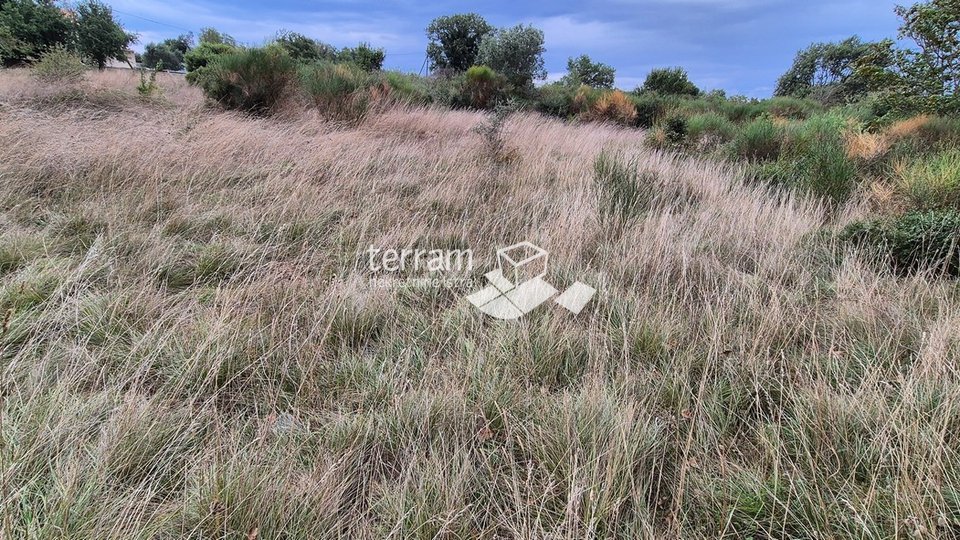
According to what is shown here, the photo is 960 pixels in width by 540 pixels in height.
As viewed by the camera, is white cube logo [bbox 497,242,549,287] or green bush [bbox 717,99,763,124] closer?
white cube logo [bbox 497,242,549,287]

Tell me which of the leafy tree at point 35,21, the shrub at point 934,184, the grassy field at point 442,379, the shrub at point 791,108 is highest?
the leafy tree at point 35,21

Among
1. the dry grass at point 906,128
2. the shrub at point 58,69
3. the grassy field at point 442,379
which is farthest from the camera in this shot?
the shrub at point 58,69

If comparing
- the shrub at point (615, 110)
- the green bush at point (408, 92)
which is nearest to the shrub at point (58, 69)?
the green bush at point (408, 92)

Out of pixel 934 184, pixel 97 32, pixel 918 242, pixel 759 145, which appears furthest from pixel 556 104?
pixel 97 32

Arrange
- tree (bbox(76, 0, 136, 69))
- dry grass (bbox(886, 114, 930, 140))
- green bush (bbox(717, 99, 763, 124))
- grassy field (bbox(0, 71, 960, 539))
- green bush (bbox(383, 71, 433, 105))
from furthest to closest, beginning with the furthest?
tree (bbox(76, 0, 136, 69)), green bush (bbox(717, 99, 763, 124)), green bush (bbox(383, 71, 433, 105)), dry grass (bbox(886, 114, 930, 140)), grassy field (bbox(0, 71, 960, 539))

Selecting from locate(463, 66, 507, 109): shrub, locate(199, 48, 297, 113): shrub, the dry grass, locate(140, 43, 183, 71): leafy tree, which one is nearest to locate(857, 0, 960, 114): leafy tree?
the dry grass

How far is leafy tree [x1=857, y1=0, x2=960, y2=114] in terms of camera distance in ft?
20.3

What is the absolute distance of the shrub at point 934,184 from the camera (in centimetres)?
351

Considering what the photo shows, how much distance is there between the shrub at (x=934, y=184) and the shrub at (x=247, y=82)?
8859 mm

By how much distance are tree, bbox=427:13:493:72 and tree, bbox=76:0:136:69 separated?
17615 mm

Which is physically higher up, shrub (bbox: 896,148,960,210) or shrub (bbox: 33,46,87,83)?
shrub (bbox: 33,46,87,83)

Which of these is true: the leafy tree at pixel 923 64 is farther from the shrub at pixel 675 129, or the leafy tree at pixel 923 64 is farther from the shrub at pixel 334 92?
the shrub at pixel 334 92

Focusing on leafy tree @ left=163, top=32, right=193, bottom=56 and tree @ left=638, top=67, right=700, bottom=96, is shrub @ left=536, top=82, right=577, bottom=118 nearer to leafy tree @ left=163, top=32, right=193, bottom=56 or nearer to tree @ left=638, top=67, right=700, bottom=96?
tree @ left=638, top=67, right=700, bottom=96

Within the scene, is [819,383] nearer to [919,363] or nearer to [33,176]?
[919,363]
